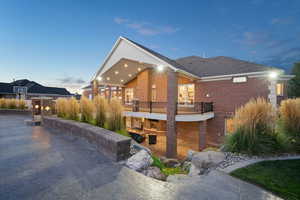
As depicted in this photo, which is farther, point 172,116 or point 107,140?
point 172,116

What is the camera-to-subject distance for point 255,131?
4.07 metres

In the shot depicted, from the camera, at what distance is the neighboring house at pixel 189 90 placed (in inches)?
344

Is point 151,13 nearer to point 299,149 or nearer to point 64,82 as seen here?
point 299,149

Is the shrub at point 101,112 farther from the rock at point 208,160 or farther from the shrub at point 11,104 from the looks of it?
the shrub at point 11,104

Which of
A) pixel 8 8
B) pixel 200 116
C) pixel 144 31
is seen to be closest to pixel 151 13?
pixel 144 31

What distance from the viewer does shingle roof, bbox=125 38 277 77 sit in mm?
9923

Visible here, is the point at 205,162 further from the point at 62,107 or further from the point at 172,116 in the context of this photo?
the point at 62,107

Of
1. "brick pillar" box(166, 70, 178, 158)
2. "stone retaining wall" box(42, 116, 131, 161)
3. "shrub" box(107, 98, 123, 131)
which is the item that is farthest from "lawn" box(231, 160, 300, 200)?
"brick pillar" box(166, 70, 178, 158)

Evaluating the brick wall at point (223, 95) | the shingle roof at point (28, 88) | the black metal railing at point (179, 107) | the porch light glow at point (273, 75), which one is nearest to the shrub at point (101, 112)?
the black metal railing at point (179, 107)

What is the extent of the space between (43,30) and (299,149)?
20.5m

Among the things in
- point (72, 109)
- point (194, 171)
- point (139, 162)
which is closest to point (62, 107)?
point (72, 109)

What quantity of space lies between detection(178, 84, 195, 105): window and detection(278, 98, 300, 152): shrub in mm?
7691

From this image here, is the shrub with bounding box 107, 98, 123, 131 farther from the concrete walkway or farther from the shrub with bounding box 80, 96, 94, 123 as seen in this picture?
the concrete walkway

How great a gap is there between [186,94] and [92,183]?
11.5m
